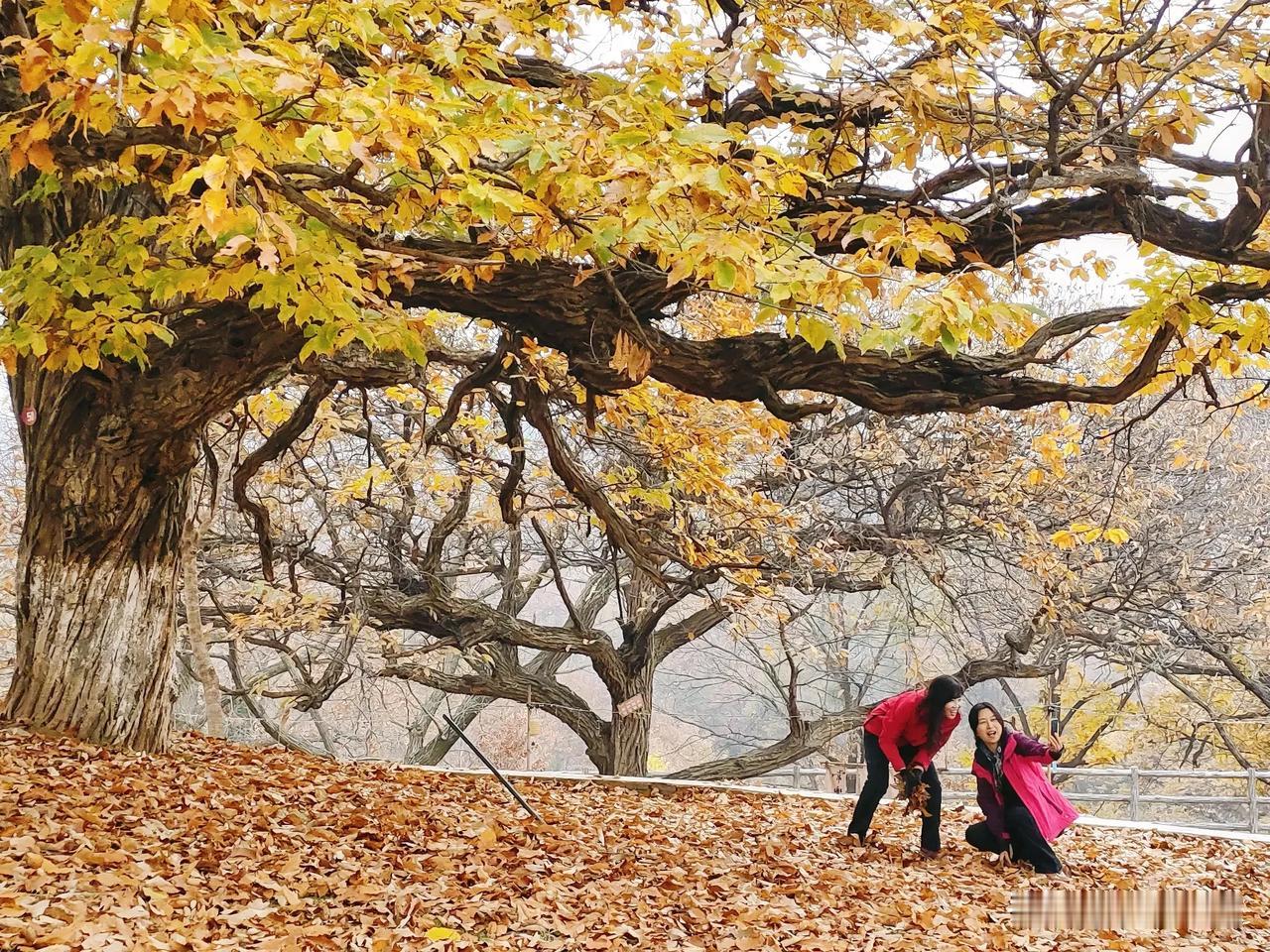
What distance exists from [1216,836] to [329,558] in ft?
27.2

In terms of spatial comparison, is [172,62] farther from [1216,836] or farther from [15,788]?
[1216,836]

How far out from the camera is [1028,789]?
5.54 metres

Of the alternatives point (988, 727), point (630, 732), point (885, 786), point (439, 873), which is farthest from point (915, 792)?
point (630, 732)

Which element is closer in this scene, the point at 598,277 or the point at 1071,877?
the point at 598,277

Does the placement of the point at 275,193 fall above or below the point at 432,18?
below

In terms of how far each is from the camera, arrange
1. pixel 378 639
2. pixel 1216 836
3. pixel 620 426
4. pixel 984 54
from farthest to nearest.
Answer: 1. pixel 378 639
2. pixel 620 426
3. pixel 1216 836
4. pixel 984 54

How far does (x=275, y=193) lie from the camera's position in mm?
3918

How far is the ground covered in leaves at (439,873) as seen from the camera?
3.55 m

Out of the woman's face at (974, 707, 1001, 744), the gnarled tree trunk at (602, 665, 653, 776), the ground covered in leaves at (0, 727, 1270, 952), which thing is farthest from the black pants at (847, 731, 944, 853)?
the gnarled tree trunk at (602, 665, 653, 776)

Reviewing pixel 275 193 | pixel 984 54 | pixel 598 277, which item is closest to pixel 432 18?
pixel 275 193

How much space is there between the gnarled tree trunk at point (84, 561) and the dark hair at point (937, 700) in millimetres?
4277

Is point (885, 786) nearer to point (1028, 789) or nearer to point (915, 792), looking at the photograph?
point (915, 792)

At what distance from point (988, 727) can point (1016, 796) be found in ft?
1.28

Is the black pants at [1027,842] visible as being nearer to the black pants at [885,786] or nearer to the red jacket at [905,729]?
the black pants at [885,786]
